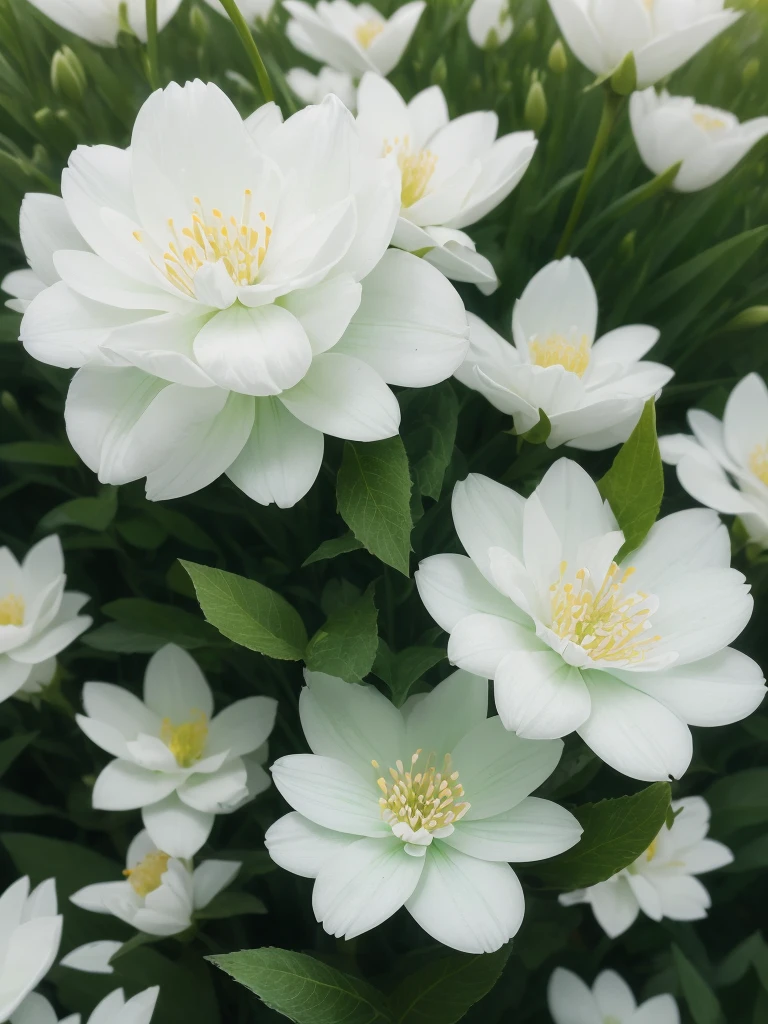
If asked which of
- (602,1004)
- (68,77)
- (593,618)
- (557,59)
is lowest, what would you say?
(602,1004)

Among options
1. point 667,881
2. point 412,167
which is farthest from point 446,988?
point 412,167

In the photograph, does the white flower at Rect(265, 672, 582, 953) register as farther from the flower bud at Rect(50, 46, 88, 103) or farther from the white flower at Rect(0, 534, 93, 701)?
the flower bud at Rect(50, 46, 88, 103)

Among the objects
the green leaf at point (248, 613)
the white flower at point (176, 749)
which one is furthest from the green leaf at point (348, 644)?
the white flower at point (176, 749)

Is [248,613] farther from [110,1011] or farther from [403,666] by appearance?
[110,1011]

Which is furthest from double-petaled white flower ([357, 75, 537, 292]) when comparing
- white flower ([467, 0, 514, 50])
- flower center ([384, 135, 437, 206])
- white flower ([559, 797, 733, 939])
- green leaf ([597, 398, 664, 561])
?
white flower ([559, 797, 733, 939])

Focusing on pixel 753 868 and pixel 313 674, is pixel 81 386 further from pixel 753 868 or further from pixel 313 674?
Result: pixel 753 868
